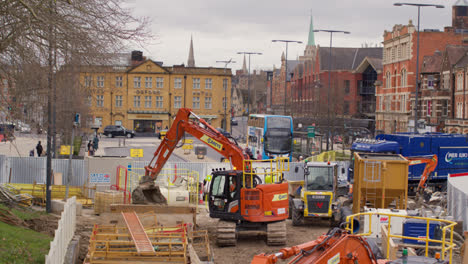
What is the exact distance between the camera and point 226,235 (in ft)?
68.7

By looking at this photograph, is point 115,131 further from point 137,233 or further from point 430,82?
point 137,233

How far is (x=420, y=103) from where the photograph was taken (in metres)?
64.1

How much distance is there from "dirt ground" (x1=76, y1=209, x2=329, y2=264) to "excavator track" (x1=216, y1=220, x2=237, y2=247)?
18 cm

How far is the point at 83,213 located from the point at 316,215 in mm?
10165

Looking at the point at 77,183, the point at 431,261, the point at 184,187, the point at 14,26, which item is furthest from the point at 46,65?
the point at 77,183

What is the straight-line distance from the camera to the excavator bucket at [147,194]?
2231cm

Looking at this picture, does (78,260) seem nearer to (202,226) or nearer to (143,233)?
(143,233)

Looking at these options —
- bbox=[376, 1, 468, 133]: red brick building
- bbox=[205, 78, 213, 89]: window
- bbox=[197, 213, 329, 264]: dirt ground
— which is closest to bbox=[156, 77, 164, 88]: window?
bbox=[205, 78, 213, 89]: window

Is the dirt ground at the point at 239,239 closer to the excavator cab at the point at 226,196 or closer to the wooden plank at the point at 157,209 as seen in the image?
the wooden plank at the point at 157,209

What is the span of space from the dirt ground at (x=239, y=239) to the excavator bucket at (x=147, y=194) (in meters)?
1.52

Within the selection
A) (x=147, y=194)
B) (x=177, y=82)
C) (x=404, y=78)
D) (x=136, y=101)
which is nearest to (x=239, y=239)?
(x=147, y=194)

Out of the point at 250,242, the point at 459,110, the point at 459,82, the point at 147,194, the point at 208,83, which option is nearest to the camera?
the point at 250,242

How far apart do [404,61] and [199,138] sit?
54.2 metres

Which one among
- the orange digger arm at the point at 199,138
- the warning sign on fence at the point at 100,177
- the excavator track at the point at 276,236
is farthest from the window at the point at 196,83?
the excavator track at the point at 276,236
